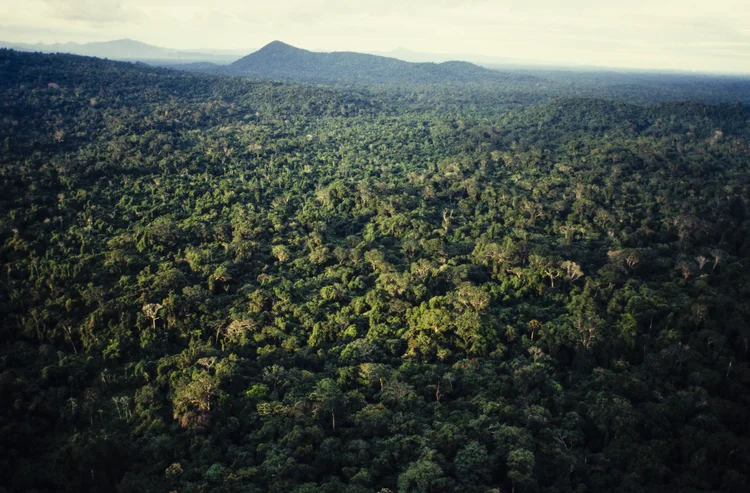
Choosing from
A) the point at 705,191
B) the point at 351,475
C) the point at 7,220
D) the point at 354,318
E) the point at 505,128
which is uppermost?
the point at 505,128

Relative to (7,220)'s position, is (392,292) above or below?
below

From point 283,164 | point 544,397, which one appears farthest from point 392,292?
point 283,164

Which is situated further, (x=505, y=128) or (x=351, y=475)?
(x=505, y=128)

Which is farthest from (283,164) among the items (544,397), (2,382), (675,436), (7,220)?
(675,436)

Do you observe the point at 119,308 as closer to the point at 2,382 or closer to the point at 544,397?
the point at 2,382

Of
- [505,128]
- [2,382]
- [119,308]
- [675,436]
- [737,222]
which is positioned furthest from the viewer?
[505,128]

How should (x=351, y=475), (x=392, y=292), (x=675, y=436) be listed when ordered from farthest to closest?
(x=392, y=292) → (x=675, y=436) → (x=351, y=475)

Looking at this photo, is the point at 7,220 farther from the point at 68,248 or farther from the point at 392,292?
the point at 392,292
